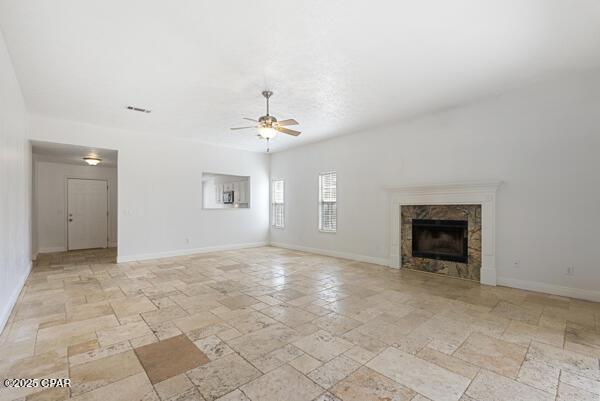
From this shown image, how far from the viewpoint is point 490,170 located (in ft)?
15.3

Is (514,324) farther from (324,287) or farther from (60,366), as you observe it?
(60,366)

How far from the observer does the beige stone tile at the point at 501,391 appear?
194cm

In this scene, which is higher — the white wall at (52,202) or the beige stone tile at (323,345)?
the white wall at (52,202)

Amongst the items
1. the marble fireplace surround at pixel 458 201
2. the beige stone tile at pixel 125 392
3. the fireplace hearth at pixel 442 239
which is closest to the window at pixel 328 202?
the marble fireplace surround at pixel 458 201

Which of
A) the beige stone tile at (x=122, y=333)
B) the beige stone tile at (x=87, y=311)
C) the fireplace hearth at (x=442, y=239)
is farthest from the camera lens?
the fireplace hearth at (x=442, y=239)

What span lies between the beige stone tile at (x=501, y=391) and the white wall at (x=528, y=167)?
284cm

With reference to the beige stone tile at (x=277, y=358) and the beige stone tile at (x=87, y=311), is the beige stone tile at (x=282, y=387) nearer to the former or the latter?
the beige stone tile at (x=277, y=358)

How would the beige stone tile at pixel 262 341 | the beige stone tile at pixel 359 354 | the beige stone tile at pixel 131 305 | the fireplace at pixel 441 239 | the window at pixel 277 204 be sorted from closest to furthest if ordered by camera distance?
the beige stone tile at pixel 359 354 < the beige stone tile at pixel 262 341 < the beige stone tile at pixel 131 305 < the fireplace at pixel 441 239 < the window at pixel 277 204

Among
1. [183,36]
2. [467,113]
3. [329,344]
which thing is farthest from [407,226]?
[183,36]

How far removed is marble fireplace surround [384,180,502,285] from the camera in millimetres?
4621

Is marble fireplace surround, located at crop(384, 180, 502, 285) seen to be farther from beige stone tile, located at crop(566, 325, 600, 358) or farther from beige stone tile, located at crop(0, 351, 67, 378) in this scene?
beige stone tile, located at crop(0, 351, 67, 378)

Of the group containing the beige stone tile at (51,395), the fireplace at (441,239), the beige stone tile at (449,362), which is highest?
the fireplace at (441,239)

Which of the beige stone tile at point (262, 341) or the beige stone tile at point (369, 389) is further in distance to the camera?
the beige stone tile at point (262, 341)

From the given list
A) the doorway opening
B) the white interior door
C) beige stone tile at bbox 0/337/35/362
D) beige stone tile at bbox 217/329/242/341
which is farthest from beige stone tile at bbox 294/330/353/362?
the white interior door
